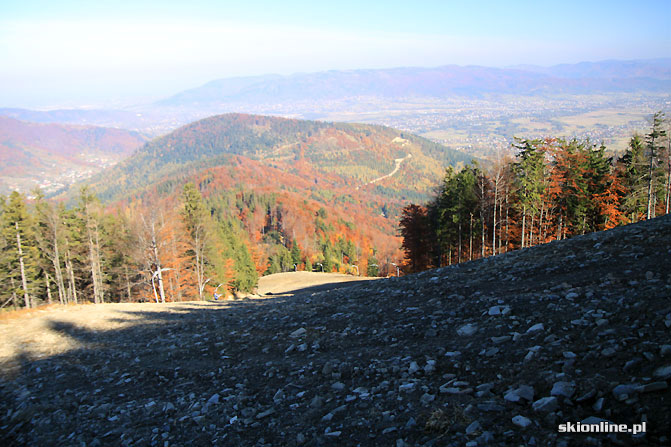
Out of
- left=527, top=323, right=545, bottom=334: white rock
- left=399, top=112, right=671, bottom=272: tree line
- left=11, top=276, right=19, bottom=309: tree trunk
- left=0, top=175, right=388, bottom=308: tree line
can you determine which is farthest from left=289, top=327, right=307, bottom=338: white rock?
left=11, top=276, right=19, bottom=309: tree trunk

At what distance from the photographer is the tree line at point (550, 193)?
3238cm

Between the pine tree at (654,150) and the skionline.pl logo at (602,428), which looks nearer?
the skionline.pl logo at (602,428)

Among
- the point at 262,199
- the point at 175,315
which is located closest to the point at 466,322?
the point at 175,315

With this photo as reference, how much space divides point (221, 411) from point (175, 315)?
11758 millimetres

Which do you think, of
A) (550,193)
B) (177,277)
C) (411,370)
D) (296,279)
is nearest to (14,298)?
(177,277)

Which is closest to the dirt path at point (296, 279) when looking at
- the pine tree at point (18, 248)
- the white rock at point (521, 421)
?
the pine tree at point (18, 248)

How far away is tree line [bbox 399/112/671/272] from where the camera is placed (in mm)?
32375

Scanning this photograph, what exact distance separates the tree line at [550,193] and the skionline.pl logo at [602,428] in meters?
29.7

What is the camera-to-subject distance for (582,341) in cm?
611

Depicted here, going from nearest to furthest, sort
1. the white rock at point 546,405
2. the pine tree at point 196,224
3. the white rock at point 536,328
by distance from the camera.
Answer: the white rock at point 546,405 → the white rock at point 536,328 → the pine tree at point 196,224

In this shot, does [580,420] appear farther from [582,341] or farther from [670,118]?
[670,118]

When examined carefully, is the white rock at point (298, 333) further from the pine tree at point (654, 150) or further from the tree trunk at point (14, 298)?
the tree trunk at point (14, 298)

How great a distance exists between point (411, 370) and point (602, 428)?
3068 millimetres

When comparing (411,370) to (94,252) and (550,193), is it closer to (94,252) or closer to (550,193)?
(550,193)
